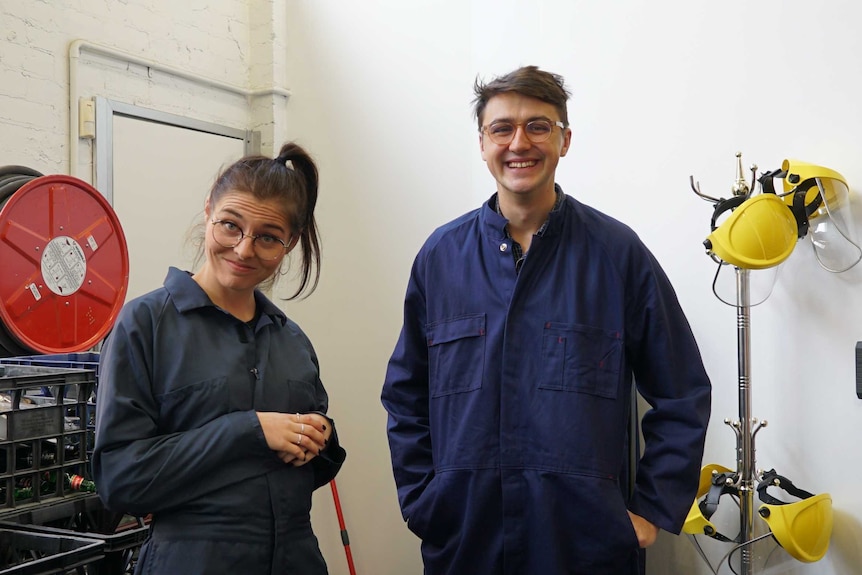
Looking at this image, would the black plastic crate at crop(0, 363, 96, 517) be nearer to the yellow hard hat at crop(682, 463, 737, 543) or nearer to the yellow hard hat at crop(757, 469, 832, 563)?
the yellow hard hat at crop(682, 463, 737, 543)

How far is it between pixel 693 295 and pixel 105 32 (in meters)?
2.42

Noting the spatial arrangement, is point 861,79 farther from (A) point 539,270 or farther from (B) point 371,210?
(B) point 371,210

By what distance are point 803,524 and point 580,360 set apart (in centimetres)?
107

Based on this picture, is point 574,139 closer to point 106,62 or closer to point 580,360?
point 580,360

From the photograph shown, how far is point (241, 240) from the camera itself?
1475 mm

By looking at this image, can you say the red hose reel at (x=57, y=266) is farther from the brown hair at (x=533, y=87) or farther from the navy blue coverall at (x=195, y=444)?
the brown hair at (x=533, y=87)

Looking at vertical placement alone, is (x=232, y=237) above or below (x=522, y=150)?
below

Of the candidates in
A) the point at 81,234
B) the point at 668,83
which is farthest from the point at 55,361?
the point at 668,83

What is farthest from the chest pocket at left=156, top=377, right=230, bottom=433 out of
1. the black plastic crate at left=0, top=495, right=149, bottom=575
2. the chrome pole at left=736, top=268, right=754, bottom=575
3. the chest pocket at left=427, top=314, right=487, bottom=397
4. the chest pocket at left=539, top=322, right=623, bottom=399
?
the chrome pole at left=736, top=268, right=754, bottom=575

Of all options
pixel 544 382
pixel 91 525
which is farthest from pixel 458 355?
pixel 91 525

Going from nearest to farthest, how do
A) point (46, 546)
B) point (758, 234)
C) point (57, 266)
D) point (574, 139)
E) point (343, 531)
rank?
point (46, 546), point (57, 266), point (758, 234), point (574, 139), point (343, 531)

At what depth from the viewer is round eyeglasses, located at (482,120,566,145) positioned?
170 cm

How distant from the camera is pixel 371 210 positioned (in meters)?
3.62

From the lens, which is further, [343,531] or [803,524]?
[343,531]
